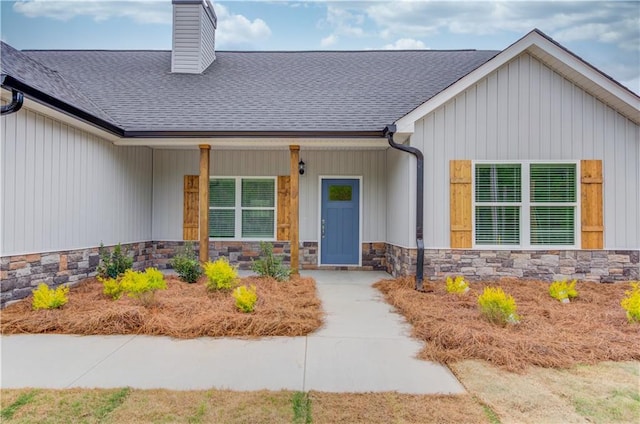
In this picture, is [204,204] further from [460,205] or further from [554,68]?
[554,68]

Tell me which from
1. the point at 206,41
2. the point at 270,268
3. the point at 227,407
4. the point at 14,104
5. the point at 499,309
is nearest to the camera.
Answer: the point at 227,407

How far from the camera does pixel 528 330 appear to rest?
3922mm

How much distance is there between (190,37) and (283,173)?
4.58 m

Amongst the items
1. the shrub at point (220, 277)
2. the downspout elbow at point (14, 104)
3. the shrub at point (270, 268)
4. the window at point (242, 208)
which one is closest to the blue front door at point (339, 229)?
the window at point (242, 208)

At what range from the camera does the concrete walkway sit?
2850 mm

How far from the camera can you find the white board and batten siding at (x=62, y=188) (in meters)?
4.80

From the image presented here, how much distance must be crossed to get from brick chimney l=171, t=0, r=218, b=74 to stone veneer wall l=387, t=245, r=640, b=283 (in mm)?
7466

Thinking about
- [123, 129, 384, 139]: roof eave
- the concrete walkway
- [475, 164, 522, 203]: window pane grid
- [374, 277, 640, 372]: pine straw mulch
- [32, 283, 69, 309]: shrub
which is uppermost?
[123, 129, 384, 139]: roof eave

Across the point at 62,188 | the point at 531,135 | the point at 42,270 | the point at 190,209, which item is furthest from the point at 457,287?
the point at 62,188

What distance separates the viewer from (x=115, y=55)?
10547mm

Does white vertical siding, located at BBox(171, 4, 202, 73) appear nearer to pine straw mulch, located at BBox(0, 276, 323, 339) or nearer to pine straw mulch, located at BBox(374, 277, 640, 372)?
pine straw mulch, located at BBox(0, 276, 323, 339)

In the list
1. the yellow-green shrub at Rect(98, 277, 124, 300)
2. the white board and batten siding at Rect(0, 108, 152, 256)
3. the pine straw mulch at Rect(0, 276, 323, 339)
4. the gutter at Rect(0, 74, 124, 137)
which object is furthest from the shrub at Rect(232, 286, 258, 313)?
the gutter at Rect(0, 74, 124, 137)

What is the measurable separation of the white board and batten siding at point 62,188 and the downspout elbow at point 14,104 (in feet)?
0.85

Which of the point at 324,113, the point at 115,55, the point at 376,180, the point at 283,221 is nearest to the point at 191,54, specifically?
the point at 115,55
